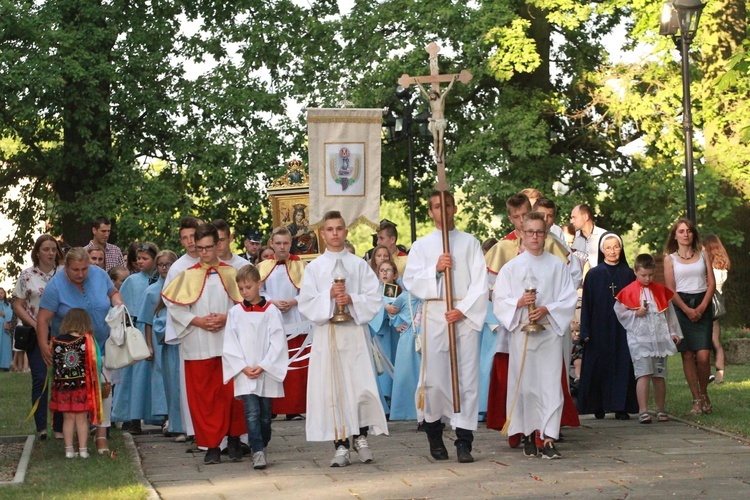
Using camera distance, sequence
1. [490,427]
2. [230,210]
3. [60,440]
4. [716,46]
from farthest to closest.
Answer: [230,210], [716,46], [60,440], [490,427]

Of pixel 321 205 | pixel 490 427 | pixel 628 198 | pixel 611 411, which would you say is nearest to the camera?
pixel 490 427

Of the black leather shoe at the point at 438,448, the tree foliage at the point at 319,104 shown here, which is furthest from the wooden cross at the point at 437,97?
the tree foliage at the point at 319,104

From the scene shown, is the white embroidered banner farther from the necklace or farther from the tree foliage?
A: the tree foliage

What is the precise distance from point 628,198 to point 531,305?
51.7ft

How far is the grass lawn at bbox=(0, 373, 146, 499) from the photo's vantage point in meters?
8.15

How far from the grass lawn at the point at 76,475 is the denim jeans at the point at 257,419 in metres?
0.89

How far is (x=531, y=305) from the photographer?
9.80m

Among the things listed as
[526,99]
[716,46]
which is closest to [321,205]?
[716,46]

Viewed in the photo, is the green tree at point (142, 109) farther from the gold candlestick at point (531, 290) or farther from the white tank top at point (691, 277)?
the gold candlestick at point (531, 290)

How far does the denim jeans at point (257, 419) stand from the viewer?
9589 millimetres

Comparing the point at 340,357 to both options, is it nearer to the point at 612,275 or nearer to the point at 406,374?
the point at 406,374

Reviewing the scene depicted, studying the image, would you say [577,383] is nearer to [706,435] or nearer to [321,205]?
[706,435]

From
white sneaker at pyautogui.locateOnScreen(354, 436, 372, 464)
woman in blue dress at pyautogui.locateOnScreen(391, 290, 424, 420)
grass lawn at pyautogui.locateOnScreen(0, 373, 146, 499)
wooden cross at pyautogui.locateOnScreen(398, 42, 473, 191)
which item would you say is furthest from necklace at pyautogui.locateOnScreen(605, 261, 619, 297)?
grass lawn at pyautogui.locateOnScreen(0, 373, 146, 499)

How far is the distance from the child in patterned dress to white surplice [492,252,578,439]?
3.15m
